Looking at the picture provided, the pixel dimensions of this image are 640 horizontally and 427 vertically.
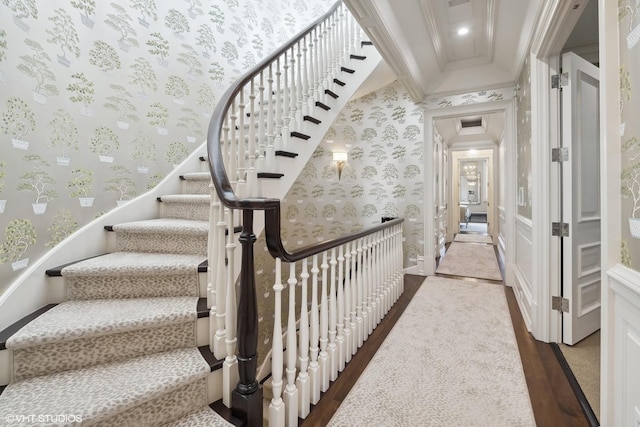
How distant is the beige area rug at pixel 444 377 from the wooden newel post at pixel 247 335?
1.58ft

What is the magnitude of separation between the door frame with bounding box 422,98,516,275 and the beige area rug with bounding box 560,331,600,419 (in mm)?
1462

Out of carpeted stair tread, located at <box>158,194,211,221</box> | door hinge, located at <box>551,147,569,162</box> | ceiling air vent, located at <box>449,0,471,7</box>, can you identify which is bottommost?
carpeted stair tread, located at <box>158,194,211,221</box>

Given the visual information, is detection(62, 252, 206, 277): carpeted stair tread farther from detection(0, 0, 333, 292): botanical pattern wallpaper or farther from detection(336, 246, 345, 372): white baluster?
detection(336, 246, 345, 372): white baluster

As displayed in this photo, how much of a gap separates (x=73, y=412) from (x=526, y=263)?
127 inches

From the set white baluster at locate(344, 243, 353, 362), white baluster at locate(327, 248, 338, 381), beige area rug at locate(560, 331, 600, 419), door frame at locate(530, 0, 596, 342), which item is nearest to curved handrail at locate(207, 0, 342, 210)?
white baluster at locate(327, 248, 338, 381)

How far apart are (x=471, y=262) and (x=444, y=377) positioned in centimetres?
348

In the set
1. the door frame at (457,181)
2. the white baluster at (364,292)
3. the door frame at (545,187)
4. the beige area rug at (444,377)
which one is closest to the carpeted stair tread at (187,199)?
the white baluster at (364,292)

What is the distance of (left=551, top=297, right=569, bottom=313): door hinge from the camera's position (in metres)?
2.03

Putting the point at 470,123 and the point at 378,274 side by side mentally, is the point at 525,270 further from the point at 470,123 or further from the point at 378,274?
the point at 470,123

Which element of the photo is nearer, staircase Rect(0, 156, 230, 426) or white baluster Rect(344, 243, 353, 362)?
staircase Rect(0, 156, 230, 426)

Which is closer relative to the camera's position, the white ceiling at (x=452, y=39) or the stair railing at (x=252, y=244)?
the stair railing at (x=252, y=244)

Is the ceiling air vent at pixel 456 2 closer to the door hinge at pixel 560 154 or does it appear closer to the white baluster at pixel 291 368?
the door hinge at pixel 560 154

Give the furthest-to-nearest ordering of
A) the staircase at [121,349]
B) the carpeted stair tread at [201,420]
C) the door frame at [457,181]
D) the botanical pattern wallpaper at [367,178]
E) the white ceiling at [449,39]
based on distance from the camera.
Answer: the door frame at [457,181] → the botanical pattern wallpaper at [367,178] → the white ceiling at [449,39] → the carpeted stair tread at [201,420] → the staircase at [121,349]

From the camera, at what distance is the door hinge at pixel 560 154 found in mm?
1979
